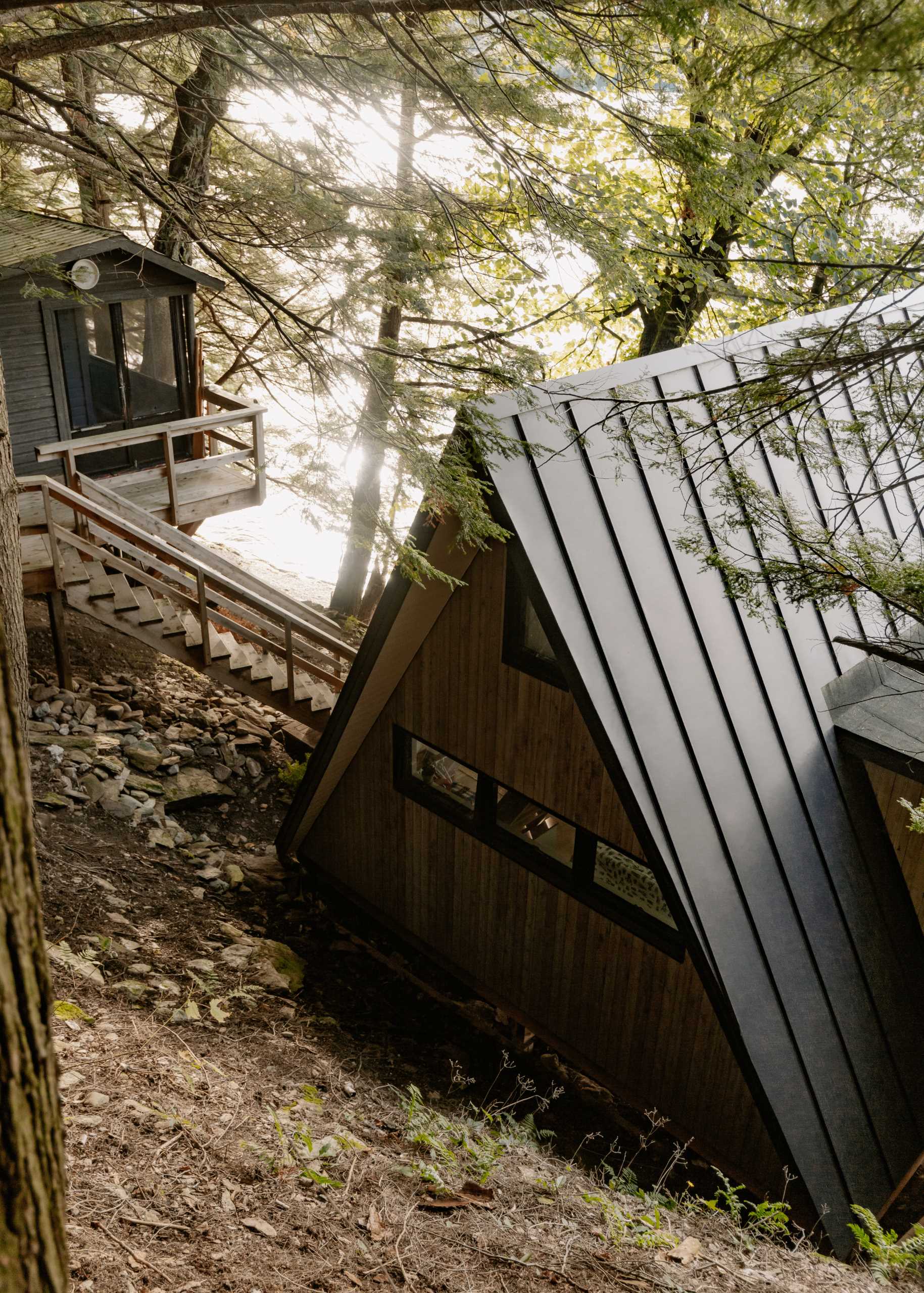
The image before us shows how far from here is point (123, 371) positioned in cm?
1377

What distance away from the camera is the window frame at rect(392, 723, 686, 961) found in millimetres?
6820

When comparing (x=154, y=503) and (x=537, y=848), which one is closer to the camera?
(x=537, y=848)

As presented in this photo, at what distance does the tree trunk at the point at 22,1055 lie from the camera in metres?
1.67

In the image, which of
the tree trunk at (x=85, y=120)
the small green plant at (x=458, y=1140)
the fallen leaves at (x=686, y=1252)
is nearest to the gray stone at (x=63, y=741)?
the small green plant at (x=458, y=1140)

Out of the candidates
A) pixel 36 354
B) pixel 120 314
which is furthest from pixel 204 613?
pixel 120 314

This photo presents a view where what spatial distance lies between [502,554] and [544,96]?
4558mm

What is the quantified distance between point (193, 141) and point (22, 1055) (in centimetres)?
1095

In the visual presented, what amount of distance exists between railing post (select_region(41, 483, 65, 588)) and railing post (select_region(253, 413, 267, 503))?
3757 millimetres

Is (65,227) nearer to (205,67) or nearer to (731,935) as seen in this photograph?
(205,67)

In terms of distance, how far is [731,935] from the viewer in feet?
19.9

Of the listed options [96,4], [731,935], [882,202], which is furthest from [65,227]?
[731,935]

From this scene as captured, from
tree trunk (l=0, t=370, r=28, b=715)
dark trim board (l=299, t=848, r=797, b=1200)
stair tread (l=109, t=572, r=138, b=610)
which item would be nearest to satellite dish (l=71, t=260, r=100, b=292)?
stair tread (l=109, t=572, r=138, b=610)

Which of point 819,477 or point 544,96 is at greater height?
point 544,96

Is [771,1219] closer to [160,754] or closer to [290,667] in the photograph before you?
[290,667]
